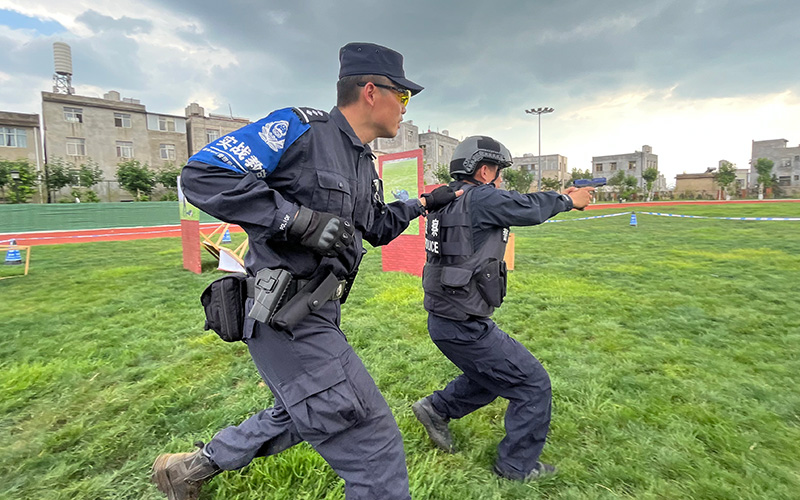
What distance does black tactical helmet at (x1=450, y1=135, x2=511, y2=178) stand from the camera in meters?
2.77

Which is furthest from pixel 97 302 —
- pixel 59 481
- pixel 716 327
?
pixel 716 327

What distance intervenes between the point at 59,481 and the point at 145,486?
53cm

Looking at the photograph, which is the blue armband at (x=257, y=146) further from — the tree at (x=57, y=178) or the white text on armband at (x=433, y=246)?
the tree at (x=57, y=178)

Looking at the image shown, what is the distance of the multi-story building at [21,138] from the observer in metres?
34.4

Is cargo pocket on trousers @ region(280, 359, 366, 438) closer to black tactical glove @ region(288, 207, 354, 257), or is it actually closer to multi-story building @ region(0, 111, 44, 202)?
black tactical glove @ region(288, 207, 354, 257)

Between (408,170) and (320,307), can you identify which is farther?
(408,170)

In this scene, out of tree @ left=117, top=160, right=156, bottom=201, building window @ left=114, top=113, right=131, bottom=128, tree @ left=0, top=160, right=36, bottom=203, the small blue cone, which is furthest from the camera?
building window @ left=114, top=113, right=131, bottom=128

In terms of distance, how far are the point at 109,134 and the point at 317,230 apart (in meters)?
47.7

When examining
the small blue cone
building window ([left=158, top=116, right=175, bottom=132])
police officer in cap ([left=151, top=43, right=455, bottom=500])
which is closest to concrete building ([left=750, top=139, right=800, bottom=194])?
building window ([left=158, top=116, right=175, bottom=132])

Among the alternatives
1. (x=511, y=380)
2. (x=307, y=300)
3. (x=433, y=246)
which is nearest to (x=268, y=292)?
(x=307, y=300)

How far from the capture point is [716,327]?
16.6 ft

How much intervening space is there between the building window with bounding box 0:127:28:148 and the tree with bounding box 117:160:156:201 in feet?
29.0

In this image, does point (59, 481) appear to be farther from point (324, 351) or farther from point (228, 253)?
point (228, 253)

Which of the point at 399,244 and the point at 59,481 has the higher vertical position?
the point at 399,244
